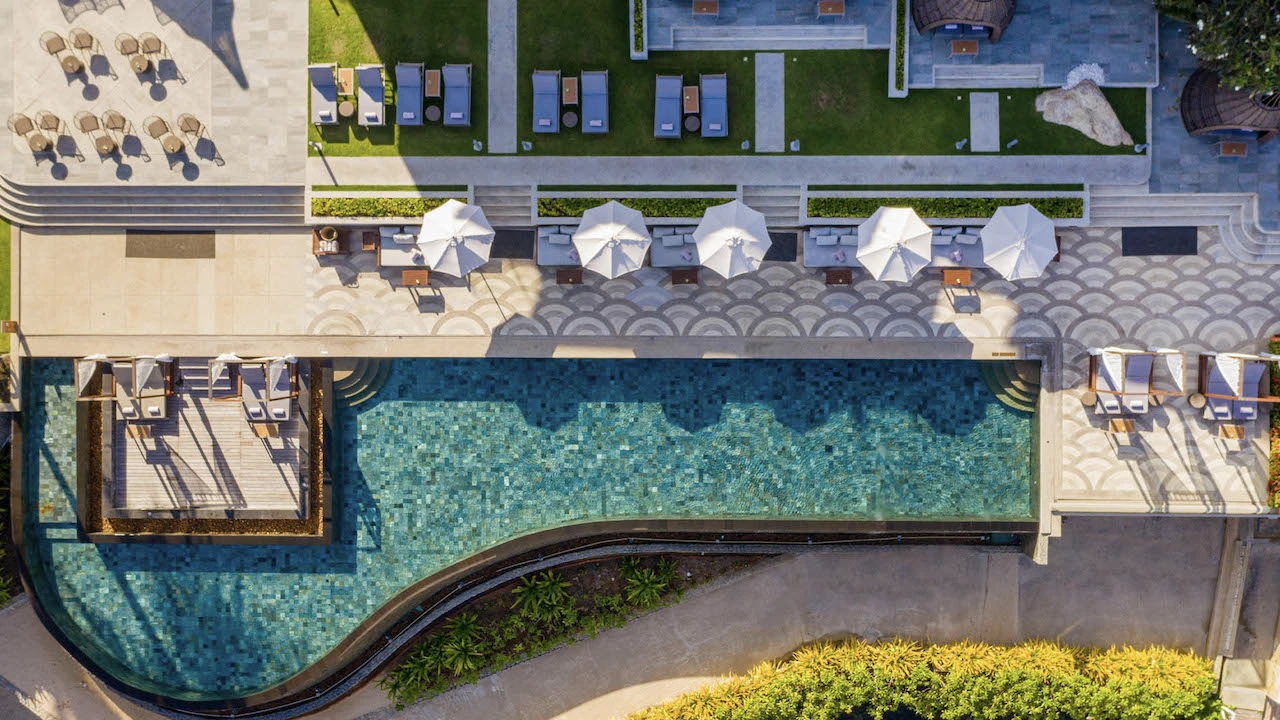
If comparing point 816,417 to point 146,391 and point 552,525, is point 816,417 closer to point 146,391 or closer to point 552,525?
point 552,525

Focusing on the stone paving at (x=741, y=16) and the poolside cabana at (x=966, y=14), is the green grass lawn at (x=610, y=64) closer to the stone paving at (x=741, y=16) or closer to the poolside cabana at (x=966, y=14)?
the stone paving at (x=741, y=16)

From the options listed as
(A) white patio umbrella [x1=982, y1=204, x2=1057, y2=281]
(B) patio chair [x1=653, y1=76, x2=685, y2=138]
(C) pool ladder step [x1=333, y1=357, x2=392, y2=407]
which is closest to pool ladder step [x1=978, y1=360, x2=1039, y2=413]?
(A) white patio umbrella [x1=982, y1=204, x2=1057, y2=281]

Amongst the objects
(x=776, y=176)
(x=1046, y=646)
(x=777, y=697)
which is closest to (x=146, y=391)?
(x=776, y=176)

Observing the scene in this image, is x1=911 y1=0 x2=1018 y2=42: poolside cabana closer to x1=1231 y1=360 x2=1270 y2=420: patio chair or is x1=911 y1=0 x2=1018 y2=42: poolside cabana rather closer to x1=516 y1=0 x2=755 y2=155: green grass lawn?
x1=516 y1=0 x2=755 y2=155: green grass lawn

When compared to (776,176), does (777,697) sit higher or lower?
lower

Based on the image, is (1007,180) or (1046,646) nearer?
(1007,180)

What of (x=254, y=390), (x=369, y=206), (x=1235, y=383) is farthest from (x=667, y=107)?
(x=1235, y=383)

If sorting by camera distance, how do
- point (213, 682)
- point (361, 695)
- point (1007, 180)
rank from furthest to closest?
point (361, 695) → point (213, 682) → point (1007, 180)
